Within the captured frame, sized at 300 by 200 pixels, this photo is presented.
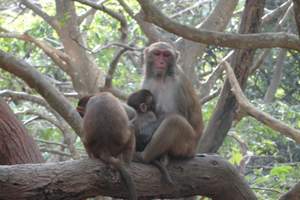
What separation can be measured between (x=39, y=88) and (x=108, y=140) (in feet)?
6.73

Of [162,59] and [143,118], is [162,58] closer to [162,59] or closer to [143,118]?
[162,59]

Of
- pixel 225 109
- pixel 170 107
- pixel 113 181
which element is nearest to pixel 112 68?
pixel 225 109

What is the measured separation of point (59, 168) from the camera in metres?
4.49

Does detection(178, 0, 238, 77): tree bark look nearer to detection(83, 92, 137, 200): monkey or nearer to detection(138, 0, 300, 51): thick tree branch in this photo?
detection(138, 0, 300, 51): thick tree branch

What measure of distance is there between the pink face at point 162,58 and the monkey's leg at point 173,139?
761 millimetres

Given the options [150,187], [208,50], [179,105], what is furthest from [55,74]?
[150,187]

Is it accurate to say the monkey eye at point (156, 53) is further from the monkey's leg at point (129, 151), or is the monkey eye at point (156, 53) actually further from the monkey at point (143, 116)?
the monkey's leg at point (129, 151)

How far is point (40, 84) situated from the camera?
258 inches

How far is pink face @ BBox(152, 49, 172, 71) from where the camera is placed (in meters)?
6.14

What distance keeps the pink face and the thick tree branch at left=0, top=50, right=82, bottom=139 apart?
104cm

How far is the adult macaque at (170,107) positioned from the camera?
548cm

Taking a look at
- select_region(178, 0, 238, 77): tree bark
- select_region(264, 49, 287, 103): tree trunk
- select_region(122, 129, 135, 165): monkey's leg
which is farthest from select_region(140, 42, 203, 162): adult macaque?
select_region(264, 49, 287, 103): tree trunk

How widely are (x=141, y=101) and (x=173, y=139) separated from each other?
0.49 m

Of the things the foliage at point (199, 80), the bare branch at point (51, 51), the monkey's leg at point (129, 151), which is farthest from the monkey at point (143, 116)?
the bare branch at point (51, 51)
